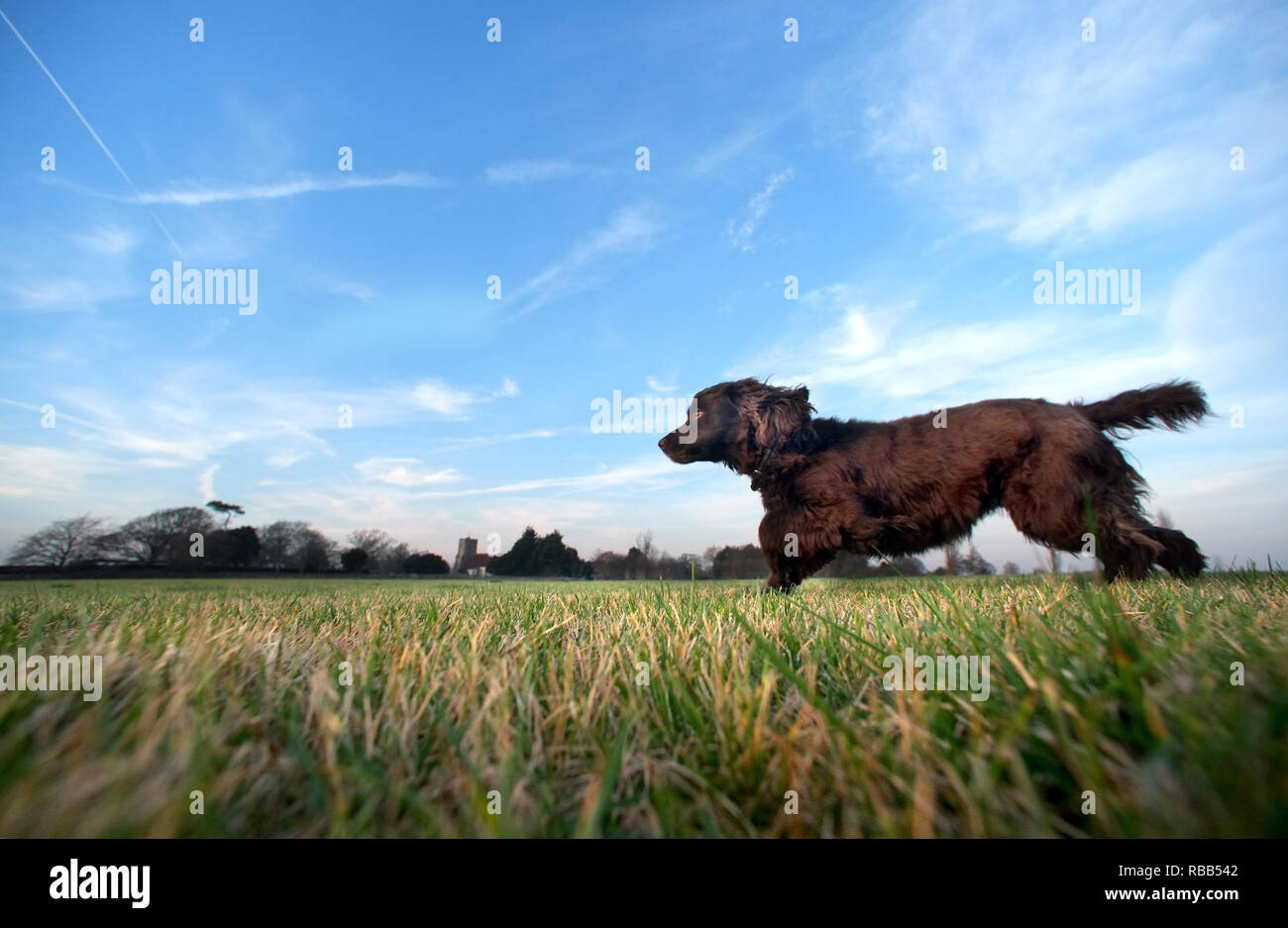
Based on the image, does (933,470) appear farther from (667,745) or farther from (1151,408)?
(667,745)

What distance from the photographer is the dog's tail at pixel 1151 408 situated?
18.2ft

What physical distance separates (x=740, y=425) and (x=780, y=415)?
514 millimetres

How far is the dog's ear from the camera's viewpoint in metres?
6.45

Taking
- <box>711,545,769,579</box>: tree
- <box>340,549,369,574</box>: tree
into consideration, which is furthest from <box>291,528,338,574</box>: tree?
<box>711,545,769,579</box>: tree

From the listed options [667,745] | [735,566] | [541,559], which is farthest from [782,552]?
[541,559]

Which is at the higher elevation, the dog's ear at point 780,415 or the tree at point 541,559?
the dog's ear at point 780,415

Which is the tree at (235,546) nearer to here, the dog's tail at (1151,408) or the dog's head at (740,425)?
the dog's head at (740,425)

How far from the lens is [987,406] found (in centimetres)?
583

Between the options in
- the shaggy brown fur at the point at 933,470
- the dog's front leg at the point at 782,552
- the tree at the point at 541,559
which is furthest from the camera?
the tree at the point at 541,559

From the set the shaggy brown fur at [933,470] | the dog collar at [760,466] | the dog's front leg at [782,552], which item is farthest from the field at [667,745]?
the dog collar at [760,466]

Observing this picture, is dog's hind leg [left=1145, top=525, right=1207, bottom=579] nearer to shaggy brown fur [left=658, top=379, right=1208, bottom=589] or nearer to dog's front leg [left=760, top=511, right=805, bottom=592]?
shaggy brown fur [left=658, top=379, right=1208, bottom=589]

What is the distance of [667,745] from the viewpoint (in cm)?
130

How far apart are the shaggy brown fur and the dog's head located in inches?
0.5
